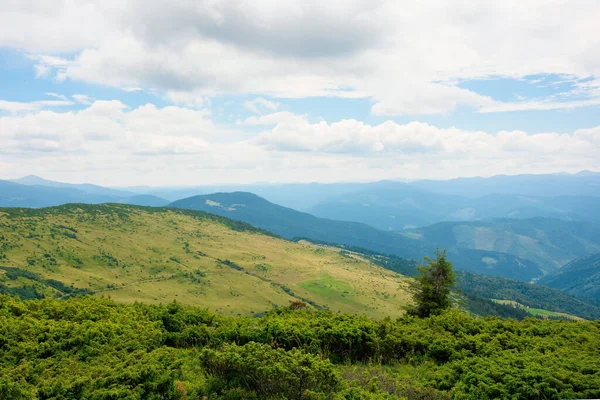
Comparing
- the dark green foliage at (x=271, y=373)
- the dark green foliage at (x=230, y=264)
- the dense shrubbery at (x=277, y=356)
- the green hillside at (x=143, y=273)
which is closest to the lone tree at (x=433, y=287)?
the dense shrubbery at (x=277, y=356)

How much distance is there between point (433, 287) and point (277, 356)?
2455 centimetres

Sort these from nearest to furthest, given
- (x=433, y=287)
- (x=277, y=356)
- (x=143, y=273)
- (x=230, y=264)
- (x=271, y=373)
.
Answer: (x=271, y=373), (x=277, y=356), (x=433, y=287), (x=143, y=273), (x=230, y=264)

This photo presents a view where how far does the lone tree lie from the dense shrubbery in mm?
10282

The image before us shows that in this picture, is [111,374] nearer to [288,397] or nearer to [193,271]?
[288,397]

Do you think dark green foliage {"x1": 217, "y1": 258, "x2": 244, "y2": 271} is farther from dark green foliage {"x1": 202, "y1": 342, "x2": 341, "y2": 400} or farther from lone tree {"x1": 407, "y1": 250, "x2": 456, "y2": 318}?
dark green foliage {"x1": 202, "y1": 342, "x2": 341, "y2": 400}

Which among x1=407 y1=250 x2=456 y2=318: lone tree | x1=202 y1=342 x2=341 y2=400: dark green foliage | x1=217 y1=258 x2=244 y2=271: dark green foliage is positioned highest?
x1=202 y1=342 x2=341 y2=400: dark green foliage

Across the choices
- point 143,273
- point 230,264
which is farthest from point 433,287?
point 230,264

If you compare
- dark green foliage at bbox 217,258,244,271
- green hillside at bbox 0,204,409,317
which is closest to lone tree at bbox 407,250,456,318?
green hillside at bbox 0,204,409,317

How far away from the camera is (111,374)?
1177cm

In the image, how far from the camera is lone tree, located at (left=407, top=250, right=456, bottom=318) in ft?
107

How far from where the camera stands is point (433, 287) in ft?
108

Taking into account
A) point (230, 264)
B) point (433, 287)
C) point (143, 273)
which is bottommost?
point (230, 264)

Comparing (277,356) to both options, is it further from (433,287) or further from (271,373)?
(433,287)

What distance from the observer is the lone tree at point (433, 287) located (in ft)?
107
